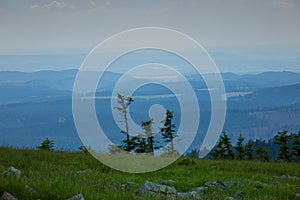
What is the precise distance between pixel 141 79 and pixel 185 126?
291 cm

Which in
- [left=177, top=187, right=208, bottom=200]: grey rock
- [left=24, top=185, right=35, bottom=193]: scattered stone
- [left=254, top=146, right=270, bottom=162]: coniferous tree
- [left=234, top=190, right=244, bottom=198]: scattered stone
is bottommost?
[left=254, top=146, right=270, bottom=162]: coniferous tree

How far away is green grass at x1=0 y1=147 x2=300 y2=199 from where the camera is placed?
8.71 meters

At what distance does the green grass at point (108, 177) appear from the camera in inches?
343

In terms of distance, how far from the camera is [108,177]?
44.2 feet

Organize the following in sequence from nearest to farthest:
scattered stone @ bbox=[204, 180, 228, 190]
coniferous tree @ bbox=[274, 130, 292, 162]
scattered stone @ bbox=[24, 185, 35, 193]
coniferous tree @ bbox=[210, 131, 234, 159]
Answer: scattered stone @ bbox=[24, 185, 35, 193], scattered stone @ bbox=[204, 180, 228, 190], coniferous tree @ bbox=[210, 131, 234, 159], coniferous tree @ bbox=[274, 130, 292, 162]

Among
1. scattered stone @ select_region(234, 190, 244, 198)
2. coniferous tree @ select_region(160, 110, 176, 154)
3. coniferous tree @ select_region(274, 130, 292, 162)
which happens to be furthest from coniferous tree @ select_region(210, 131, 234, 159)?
scattered stone @ select_region(234, 190, 244, 198)

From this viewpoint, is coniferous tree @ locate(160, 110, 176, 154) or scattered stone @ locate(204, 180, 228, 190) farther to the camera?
coniferous tree @ locate(160, 110, 176, 154)

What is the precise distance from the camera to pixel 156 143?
3706 centimetres

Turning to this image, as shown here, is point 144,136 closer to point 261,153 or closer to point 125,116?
point 125,116

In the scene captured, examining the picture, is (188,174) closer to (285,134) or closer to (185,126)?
(185,126)

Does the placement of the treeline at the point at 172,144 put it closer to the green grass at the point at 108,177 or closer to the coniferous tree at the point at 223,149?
the coniferous tree at the point at 223,149

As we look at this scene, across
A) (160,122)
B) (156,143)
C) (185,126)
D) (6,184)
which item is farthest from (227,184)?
(160,122)

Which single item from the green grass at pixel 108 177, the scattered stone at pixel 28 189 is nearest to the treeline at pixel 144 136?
the green grass at pixel 108 177

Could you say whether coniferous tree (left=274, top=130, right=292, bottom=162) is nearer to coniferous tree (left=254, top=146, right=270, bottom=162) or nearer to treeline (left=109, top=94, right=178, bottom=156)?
coniferous tree (left=254, top=146, right=270, bottom=162)
